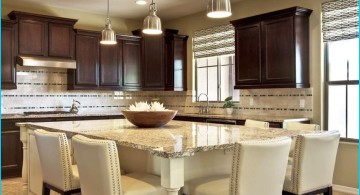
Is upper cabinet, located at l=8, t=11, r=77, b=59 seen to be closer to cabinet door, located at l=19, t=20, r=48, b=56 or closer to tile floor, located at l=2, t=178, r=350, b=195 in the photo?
cabinet door, located at l=19, t=20, r=48, b=56

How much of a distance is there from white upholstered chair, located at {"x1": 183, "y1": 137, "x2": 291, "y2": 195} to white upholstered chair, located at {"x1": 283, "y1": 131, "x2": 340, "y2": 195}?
0.25 meters

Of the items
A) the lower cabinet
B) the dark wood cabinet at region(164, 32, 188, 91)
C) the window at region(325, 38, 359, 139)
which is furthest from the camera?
the dark wood cabinet at region(164, 32, 188, 91)

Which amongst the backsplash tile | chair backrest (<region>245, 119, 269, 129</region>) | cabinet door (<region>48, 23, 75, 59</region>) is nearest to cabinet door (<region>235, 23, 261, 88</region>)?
the backsplash tile

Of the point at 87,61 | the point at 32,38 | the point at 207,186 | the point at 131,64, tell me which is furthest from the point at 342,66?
the point at 32,38

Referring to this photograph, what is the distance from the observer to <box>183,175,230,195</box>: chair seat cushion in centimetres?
220

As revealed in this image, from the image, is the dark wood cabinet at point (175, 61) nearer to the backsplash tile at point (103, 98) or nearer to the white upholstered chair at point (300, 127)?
the backsplash tile at point (103, 98)

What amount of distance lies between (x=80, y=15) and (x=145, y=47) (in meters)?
1.36

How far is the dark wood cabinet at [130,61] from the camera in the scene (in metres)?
6.70

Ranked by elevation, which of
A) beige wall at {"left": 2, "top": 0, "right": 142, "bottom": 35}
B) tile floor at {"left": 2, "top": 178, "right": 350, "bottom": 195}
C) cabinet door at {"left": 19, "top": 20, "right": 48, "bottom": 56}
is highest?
beige wall at {"left": 2, "top": 0, "right": 142, "bottom": 35}

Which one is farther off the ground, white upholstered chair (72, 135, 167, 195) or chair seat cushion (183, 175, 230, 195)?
white upholstered chair (72, 135, 167, 195)

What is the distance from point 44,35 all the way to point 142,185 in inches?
171

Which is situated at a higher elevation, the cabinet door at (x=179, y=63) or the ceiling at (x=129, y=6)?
the ceiling at (x=129, y=6)

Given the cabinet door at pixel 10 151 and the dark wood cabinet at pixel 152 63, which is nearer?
the cabinet door at pixel 10 151

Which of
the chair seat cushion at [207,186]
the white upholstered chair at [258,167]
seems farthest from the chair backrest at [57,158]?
the white upholstered chair at [258,167]
